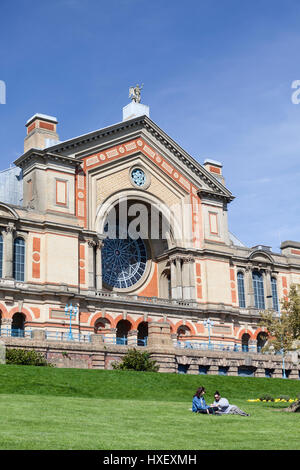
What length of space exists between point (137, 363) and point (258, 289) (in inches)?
1067

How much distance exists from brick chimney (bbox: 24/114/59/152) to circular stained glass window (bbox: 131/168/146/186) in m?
7.83

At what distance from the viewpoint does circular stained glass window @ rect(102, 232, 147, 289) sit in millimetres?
A: 59312

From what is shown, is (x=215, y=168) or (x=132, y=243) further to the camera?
(x=215, y=168)

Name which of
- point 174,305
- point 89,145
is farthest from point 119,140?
point 174,305

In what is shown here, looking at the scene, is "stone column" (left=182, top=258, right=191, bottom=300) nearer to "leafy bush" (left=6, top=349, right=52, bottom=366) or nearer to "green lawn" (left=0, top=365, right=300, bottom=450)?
"leafy bush" (left=6, top=349, right=52, bottom=366)

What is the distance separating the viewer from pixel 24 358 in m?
37.3

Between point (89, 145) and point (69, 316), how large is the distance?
49.3 ft

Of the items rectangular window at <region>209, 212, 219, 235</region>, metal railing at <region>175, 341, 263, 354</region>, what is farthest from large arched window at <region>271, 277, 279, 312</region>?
rectangular window at <region>209, 212, 219, 235</region>

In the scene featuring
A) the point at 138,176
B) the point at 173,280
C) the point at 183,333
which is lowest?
the point at 183,333

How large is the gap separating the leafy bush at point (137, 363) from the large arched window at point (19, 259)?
1328 cm

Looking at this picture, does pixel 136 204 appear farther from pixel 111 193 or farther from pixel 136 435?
pixel 136 435

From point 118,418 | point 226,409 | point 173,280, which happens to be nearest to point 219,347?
point 173,280

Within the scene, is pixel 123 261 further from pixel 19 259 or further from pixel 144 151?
pixel 19 259
